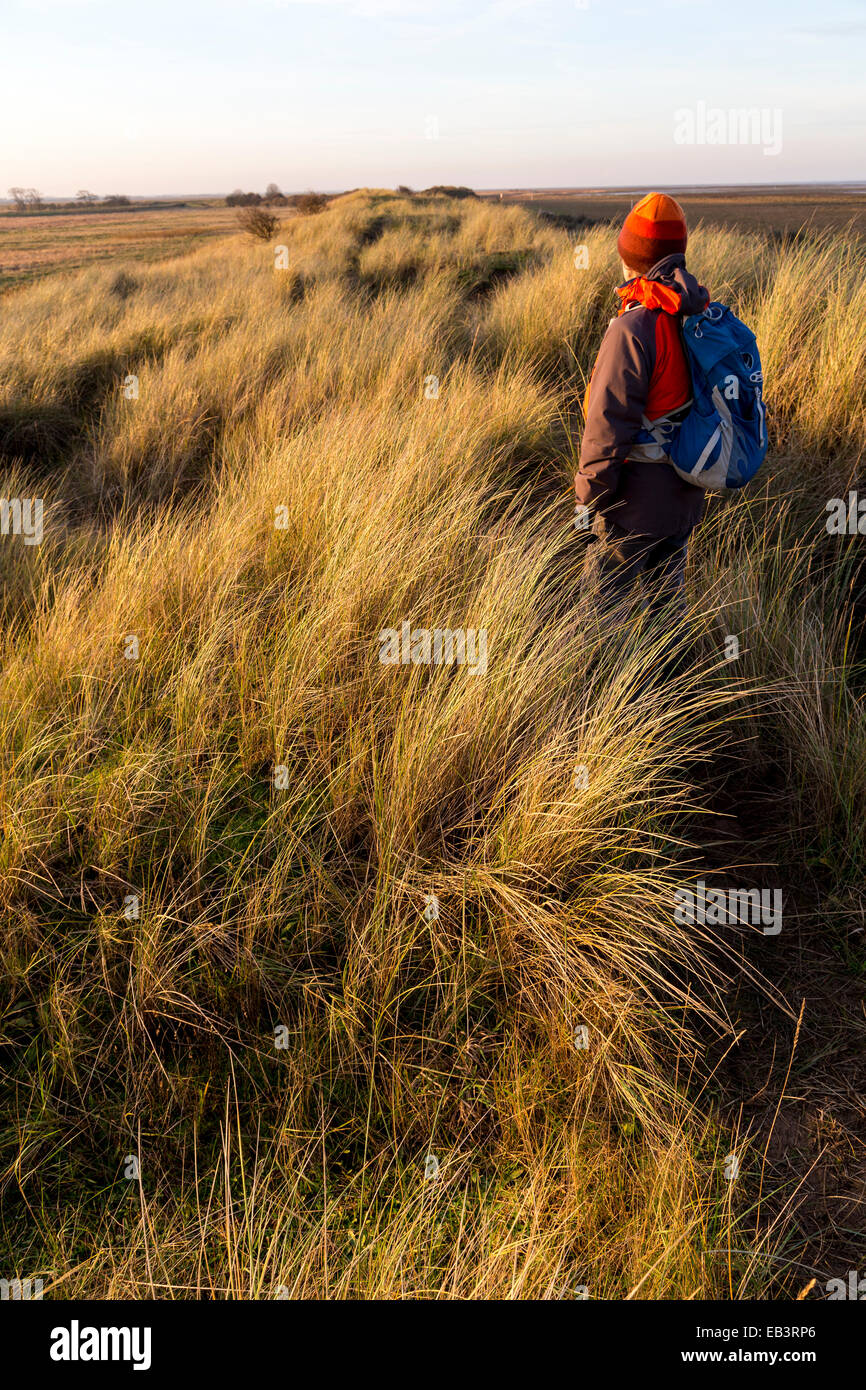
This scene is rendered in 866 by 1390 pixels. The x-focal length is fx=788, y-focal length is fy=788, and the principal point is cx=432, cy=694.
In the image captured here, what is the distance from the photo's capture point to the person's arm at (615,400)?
8.71 feet

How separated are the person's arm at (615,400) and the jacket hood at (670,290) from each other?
3.3 inches

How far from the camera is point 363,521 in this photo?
3188mm

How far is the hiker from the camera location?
2.66 m

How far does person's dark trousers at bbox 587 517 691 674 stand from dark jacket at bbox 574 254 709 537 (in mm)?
122

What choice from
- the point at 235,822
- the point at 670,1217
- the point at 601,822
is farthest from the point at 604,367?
the point at 670,1217

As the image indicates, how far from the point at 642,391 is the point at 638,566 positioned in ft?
2.26

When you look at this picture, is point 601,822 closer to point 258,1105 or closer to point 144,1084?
Result: point 258,1105

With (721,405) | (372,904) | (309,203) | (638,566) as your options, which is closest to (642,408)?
(721,405)
